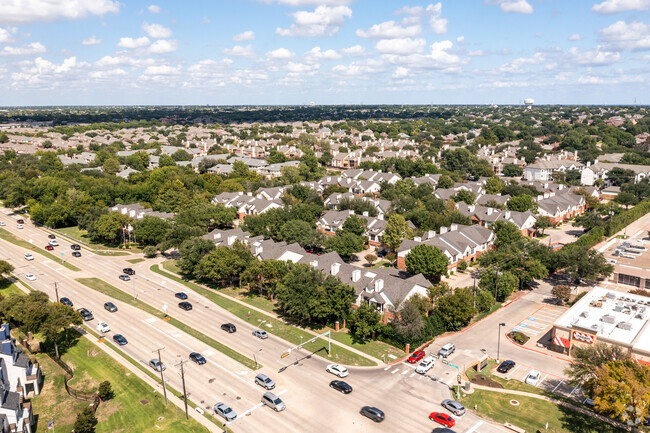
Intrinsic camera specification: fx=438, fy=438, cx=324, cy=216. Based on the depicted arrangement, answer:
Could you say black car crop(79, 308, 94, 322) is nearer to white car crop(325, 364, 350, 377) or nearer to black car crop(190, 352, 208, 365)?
black car crop(190, 352, 208, 365)

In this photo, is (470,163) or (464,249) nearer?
(464,249)

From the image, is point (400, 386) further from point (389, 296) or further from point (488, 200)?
point (488, 200)

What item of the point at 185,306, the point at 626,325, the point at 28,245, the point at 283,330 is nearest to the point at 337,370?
the point at 283,330

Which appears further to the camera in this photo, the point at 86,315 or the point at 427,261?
the point at 427,261

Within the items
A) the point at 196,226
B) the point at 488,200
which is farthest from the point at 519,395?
the point at 488,200

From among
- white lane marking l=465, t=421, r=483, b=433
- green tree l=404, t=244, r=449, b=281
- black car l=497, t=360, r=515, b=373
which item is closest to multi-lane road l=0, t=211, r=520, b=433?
white lane marking l=465, t=421, r=483, b=433

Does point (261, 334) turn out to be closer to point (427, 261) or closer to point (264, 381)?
point (264, 381)

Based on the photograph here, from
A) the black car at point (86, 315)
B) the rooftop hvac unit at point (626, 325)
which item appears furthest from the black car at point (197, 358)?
the rooftop hvac unit at point (626, 325)

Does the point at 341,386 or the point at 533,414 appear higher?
the point at 341,386
